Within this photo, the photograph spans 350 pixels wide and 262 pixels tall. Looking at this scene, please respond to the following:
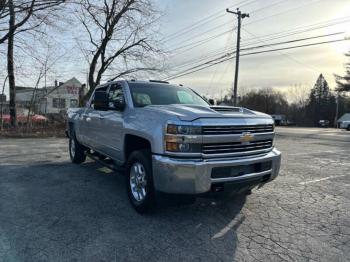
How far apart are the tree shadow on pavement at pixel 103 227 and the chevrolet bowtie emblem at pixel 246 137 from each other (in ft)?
3.53

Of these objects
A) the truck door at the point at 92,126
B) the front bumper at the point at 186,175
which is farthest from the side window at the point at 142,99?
the front bumper at the point at 186,175

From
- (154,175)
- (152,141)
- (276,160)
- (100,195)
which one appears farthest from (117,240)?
(276,160)

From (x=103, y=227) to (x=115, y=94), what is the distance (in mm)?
2771

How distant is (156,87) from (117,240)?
3.03 metres

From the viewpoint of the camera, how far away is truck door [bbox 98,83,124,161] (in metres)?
5.43

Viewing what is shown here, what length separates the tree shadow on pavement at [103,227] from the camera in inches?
135

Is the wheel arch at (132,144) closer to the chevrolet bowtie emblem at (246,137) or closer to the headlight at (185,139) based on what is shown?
the headlight at (185,139)

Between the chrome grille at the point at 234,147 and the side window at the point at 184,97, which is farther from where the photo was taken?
the side window at the point at 184,97

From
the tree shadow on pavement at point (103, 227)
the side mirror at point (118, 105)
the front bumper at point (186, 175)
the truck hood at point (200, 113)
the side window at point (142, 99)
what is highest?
the side window at point (142, 99)

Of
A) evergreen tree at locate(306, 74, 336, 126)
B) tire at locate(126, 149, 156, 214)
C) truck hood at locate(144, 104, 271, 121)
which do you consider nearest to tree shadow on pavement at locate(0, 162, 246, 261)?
tire at locate(126, 149, 156, 214)

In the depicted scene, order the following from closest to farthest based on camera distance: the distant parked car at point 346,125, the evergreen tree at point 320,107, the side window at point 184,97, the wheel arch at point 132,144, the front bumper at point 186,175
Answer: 1. the front bumper at point 186,175
2. the wheel arch at point 132,144
3. the side window at point 184,97
4. the distant parked car at point 346,125
5. the evergreen tree at point 320,107

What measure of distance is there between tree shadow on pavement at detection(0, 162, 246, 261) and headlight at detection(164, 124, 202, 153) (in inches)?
A: 39.9

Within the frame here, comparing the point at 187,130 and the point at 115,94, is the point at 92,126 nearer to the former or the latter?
the point at 115,94

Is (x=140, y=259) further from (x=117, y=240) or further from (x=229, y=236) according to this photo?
(x=229, y=236)
